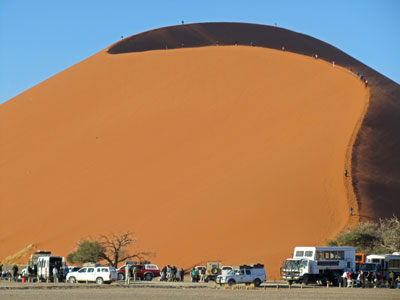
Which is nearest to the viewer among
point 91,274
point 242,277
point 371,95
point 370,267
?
point 242,277

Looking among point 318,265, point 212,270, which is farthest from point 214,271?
point 318,265

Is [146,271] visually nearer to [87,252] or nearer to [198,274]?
[198,274]

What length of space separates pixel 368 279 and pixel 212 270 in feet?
24.8

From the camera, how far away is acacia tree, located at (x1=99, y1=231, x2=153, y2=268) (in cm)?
4016

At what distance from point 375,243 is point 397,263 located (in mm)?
4422

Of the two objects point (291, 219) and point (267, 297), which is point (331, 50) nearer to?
point (291, 219)

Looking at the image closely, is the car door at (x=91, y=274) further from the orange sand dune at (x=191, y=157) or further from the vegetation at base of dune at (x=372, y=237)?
the vegetation at base of dune at (x=372, y=237)

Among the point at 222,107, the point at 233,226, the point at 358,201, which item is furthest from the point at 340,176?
the point at 222,107

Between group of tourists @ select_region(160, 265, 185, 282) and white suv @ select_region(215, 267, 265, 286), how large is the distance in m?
4.47

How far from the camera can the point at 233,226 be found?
39.6m

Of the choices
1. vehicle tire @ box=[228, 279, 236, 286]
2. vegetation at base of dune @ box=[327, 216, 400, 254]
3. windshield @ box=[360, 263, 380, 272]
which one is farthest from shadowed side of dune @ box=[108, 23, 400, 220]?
vehicle tire @ box=[228, 279, 236, 286]

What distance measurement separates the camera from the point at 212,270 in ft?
115

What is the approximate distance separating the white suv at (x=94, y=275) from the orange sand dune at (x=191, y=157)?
5951mm

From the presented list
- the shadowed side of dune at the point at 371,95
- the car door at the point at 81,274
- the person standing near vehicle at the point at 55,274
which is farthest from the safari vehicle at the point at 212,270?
the shadowed side of dune at the point at 371,95
